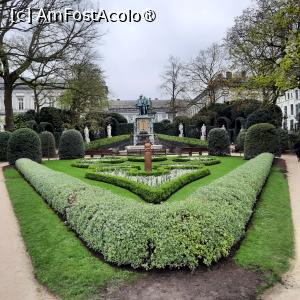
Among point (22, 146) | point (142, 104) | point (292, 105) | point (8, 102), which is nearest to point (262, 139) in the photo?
point (22, 146)

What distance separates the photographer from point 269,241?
6.91 m

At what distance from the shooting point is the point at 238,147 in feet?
104

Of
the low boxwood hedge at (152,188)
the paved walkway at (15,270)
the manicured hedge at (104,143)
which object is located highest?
the manicured hedge at (104,143)

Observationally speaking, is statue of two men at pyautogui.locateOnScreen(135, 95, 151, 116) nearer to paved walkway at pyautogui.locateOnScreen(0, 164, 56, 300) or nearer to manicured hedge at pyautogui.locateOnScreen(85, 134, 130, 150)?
manicured hedge at pyautogui.locateOnScreen(85, 134, 130, 150)

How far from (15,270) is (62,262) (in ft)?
2.32

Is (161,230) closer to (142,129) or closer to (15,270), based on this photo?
(15,270)

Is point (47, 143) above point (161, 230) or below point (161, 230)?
above

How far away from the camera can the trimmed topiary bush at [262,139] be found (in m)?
21.6

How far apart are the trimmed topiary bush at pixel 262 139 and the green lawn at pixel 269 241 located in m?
11.1

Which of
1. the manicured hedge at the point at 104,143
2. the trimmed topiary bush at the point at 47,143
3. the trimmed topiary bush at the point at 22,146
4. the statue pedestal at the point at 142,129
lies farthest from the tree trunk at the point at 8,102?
the statue pedestal at the point at 142,129

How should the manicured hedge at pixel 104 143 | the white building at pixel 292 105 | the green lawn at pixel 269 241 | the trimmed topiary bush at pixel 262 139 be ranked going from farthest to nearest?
the white building at pixel 292 105, the manicured hedge at pixel 104 143, the trimmed topiary bush at pixel 262 139, the green lawn at pixel 269 241

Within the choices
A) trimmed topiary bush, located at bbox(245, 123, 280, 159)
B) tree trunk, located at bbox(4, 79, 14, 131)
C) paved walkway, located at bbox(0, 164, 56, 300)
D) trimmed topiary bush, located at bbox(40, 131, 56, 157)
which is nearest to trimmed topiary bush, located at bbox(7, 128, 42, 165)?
trimmed topiary bush, located at bbox(40, 131, 56, 157)

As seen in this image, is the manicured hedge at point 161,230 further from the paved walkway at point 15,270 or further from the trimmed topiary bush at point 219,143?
the trimmed topiary bush at point 219,143

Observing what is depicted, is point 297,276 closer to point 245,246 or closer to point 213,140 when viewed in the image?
point 245,246
